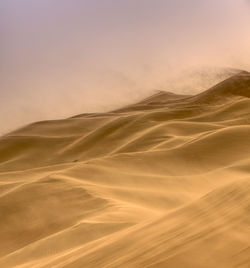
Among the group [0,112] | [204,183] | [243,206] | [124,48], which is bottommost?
[204,183]

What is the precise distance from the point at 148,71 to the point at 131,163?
11271 mm

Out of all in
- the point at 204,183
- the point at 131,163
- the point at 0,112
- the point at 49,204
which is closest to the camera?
the point at 49,204

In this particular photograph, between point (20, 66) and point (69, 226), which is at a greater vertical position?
point (20, 66)

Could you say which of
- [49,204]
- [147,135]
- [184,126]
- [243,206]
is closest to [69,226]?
[49,204]

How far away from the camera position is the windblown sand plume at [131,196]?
170 cm

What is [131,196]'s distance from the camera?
344 cm

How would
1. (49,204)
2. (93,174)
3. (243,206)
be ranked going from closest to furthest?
(243,206)
(49,204)
(93,174)

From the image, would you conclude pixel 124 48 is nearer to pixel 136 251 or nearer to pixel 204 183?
pixel 204 183

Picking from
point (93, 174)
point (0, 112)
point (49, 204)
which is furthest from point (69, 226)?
point (0, 112)

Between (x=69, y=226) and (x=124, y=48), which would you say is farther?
(x=124, y=48)

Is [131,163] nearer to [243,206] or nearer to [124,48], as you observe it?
[243,206]

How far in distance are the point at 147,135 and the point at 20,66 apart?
9.87 meters

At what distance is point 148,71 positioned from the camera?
15523 millimetres

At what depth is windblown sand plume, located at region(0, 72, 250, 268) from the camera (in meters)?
1.70
